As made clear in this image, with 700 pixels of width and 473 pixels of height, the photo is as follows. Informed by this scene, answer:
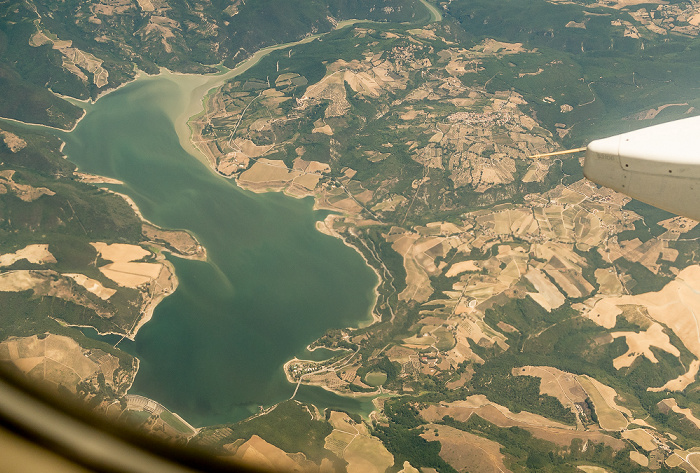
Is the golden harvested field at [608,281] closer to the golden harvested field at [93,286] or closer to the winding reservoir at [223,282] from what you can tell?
the winding reservoir at [223,282]

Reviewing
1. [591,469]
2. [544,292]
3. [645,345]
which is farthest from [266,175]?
[591,469]

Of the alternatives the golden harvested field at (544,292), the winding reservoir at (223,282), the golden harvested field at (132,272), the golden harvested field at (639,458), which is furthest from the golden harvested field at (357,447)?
the golden harvested field at (544,292)

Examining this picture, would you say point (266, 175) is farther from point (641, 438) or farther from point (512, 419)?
point (641, 438)

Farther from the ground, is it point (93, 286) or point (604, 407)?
point (93, 286)

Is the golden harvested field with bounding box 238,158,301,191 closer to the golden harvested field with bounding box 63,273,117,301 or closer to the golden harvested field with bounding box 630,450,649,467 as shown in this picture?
the golden harvested field with bounding box 63,273,117,301

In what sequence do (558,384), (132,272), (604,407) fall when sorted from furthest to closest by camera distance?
(132,272) → (558,384) → (604,407)

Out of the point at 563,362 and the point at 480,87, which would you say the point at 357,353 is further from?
the point at 480,87

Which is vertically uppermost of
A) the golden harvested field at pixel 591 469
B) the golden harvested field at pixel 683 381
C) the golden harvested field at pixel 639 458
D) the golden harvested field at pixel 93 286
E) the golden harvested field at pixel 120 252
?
the golden harvested field at pixel 93 286

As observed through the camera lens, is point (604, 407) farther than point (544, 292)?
No

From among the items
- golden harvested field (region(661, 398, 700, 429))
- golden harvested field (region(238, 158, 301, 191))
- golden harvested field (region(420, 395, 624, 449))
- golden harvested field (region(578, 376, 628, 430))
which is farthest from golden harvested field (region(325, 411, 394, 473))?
golden harvested field (region(238, 158, 301, 191))
